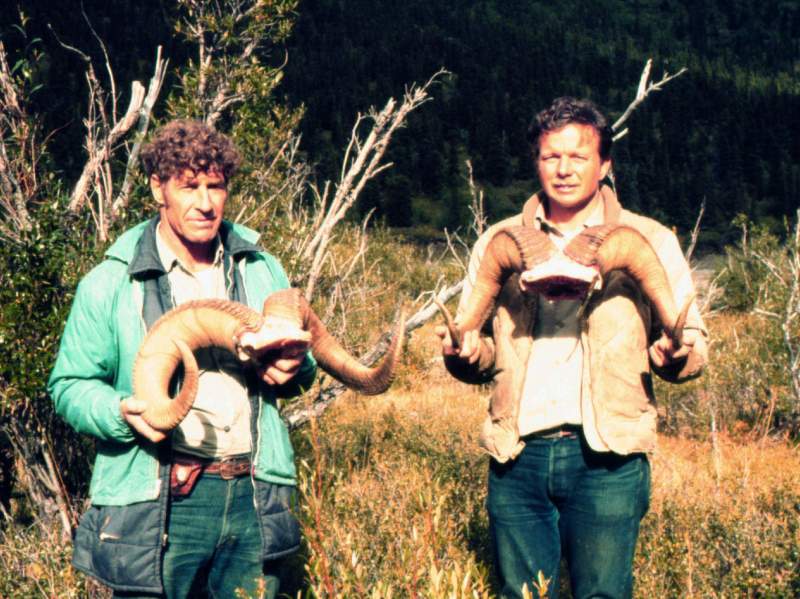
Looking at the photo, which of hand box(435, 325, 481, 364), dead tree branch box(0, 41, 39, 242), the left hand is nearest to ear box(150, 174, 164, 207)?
the left hand

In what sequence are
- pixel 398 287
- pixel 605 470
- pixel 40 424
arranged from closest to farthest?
pixel 605 470 → pixel 40 424 → pixel 398 287

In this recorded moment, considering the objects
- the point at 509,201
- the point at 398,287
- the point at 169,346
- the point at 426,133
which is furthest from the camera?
the point at 426,133

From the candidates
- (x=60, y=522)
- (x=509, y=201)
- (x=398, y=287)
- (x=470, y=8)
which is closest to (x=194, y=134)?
(x=60, y=522)

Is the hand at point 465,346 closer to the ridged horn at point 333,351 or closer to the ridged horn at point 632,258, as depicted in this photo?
the ridged horn at point 333,351

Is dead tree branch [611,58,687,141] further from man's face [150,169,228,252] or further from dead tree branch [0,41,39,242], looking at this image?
dead tree branch [0,41,39,242]

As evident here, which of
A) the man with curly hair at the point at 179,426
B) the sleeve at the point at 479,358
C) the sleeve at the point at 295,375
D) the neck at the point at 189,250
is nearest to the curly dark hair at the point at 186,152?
the man with curly hair at the point at 179,426

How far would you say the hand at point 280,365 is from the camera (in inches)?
145

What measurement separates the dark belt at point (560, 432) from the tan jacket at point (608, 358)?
98 mm

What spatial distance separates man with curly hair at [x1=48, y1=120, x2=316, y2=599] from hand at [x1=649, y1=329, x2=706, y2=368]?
1.42m

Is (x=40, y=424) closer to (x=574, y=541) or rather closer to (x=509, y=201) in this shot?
(x=574, y=541)

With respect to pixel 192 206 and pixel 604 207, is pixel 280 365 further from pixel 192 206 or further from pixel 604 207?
pixel 604 207

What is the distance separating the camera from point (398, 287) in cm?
1744

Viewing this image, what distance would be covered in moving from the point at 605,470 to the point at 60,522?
3672mm

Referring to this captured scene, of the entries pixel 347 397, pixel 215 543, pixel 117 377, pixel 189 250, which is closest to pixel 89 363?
pixel 117 377
